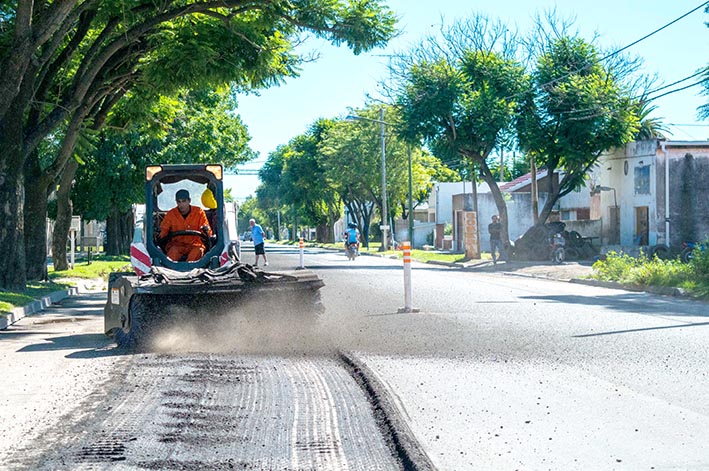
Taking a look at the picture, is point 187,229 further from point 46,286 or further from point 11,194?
point 46,286

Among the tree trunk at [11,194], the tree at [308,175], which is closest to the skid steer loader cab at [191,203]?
the tree trunk at [11,194]

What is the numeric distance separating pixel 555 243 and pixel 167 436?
32045 millimetres

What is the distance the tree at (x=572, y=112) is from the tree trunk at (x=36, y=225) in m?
22.6

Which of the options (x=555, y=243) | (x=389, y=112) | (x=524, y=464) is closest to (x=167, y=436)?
(x=524, y=464)

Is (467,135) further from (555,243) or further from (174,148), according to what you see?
(174,148)

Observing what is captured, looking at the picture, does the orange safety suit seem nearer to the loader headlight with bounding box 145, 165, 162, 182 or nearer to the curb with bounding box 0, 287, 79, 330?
the loader headlight with bounding box 145, 165, 162, 182

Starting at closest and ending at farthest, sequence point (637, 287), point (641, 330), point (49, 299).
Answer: point (641, 330)
point (49, 299)
point (637, 287)

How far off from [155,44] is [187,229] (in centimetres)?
925

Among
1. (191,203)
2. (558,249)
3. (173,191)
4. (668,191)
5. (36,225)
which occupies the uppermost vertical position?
(668,191)

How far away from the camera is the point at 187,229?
14078 mm

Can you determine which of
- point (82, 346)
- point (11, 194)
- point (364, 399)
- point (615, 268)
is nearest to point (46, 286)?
point (11, 194)

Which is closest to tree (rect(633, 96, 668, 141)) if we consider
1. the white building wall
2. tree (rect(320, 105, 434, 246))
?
the white building wall

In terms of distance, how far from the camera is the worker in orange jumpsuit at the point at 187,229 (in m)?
13.9

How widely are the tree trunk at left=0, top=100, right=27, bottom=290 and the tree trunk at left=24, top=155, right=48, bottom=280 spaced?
4.46 meters
